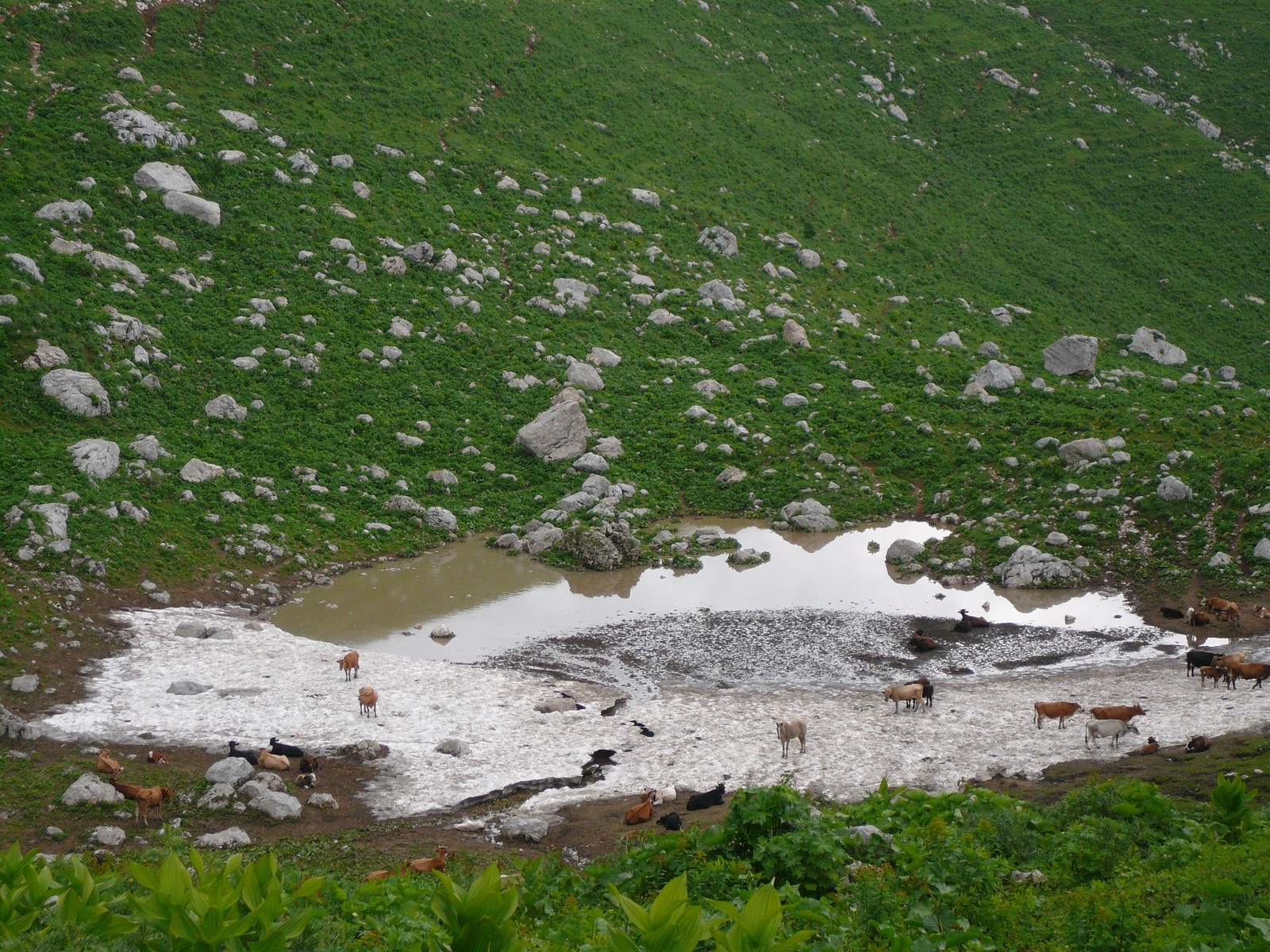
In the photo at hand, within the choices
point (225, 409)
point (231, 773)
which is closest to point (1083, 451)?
point (231, 773)

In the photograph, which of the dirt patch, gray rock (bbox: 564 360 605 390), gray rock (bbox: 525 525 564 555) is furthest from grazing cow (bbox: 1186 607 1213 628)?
gray rock (bbox: 564 360 605 390)

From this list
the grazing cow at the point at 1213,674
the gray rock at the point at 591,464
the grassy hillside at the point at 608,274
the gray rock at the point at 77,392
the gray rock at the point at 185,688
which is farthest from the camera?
the gray rock at the point at 591,464

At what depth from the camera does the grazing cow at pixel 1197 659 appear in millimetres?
27000

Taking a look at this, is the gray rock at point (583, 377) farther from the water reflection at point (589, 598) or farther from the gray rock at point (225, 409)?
the gray rock at point (225, 409)

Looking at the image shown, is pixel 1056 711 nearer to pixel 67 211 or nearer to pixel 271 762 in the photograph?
pixel 271 762

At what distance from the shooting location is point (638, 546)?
3656cm

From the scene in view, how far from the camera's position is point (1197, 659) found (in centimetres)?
2728

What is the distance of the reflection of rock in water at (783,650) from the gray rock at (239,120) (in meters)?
38.4

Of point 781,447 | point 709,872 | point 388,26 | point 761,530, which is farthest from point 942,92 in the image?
point 709,872

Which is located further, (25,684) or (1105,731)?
(25,684)

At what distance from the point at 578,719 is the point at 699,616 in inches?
347

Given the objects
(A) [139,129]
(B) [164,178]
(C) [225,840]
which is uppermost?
(A) [139,129]

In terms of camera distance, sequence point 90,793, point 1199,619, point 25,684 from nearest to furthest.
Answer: point 90,793, point 25,684, point 1199,619

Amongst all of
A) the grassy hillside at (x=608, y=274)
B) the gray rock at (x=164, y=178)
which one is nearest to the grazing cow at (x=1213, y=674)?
the grassy hillside at (x=608, y=274)
